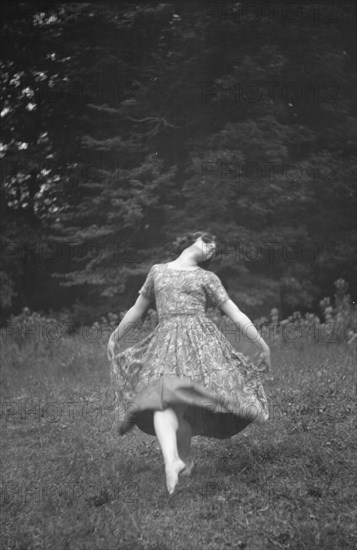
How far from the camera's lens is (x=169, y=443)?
15.8 feet

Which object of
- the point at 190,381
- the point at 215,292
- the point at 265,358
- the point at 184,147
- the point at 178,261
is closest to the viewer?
the point at 190,381

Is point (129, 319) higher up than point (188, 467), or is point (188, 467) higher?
point (129, 319)

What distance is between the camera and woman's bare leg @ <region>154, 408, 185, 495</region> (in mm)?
4719

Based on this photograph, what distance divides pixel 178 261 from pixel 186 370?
992 mm

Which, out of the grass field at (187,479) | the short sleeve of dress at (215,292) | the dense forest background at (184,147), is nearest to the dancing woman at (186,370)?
the short sleeve of dress at (215,292)

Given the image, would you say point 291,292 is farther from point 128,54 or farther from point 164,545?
point 164,545

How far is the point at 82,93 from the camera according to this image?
15.5 m

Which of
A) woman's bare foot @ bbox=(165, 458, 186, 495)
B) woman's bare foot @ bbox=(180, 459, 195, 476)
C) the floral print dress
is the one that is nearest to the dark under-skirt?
the floral print dress

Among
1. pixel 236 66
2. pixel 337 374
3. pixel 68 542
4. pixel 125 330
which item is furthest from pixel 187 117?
pixel 68 542

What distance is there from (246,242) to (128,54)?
16.7ft

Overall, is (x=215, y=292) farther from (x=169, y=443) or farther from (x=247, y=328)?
(x=169, y=443)

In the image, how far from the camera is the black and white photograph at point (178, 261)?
200 inches

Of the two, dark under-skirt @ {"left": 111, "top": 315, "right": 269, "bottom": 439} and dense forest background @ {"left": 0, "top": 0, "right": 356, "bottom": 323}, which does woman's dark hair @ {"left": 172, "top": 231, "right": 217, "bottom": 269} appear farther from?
dense forest background @ {"left": 0, "top": 0, "right": 356, "bottom": 323}

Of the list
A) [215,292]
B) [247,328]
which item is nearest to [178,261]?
[215,292]
